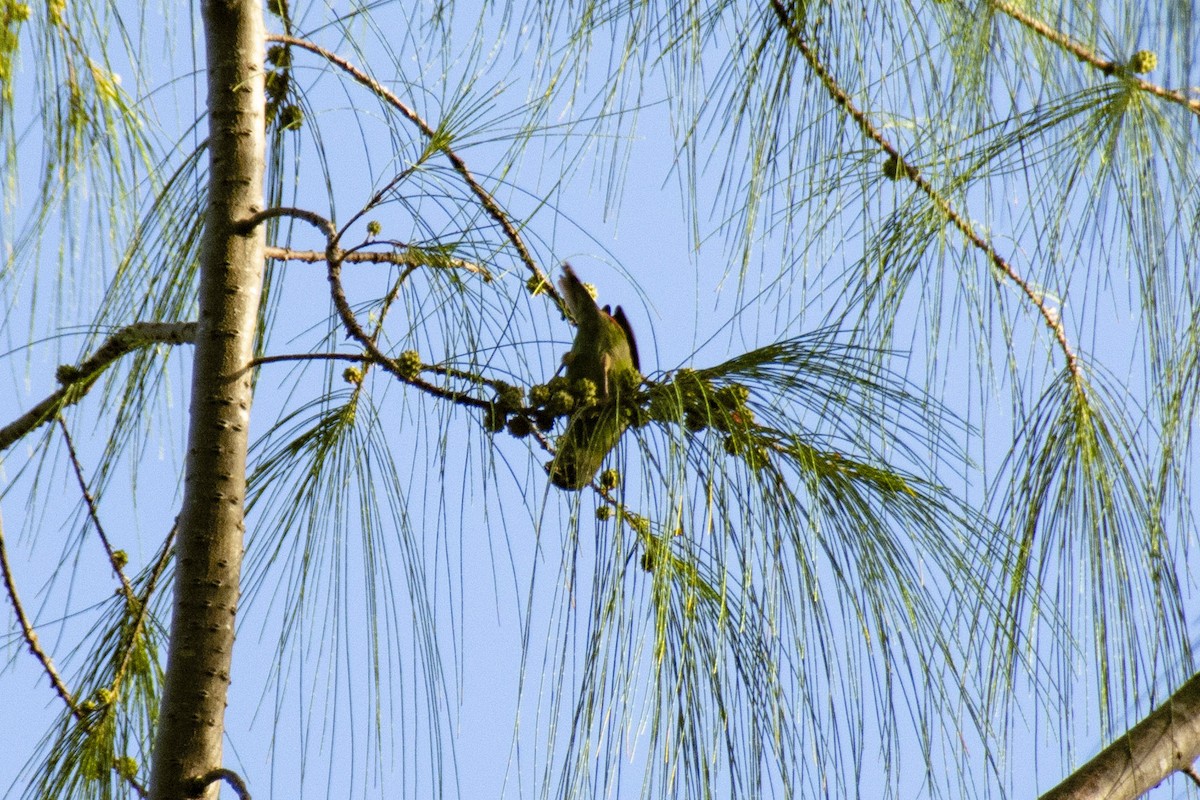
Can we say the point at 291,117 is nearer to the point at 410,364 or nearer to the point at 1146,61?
the point at 410,364

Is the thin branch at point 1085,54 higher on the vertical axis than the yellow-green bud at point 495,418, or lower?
higher

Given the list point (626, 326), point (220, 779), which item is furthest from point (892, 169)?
point (220, 779)

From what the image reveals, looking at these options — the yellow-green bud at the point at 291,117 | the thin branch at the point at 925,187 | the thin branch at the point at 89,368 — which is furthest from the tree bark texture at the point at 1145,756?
the yellow-green bud at the point at 291,117

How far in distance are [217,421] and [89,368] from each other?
340 millimetres

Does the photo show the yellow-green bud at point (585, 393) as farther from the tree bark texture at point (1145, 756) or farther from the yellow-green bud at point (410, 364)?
the tree bark texture at point (1145, 756)

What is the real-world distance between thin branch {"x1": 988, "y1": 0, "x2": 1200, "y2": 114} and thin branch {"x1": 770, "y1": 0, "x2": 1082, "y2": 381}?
0.21m

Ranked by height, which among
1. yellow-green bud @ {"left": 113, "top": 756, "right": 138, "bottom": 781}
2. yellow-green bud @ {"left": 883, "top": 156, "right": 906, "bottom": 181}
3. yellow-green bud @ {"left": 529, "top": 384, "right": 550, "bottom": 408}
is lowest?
yellow-green bud @ {"left": 113, "top": 756, "right": 138, "bottom": 781}

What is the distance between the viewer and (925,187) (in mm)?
1576

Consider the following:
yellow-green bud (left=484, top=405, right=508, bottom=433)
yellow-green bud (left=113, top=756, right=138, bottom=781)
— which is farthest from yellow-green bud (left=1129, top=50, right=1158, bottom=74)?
yellow-green bud (left=113, top=756, right=138, bottom=781)

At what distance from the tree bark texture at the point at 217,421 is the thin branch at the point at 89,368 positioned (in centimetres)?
Result: 6

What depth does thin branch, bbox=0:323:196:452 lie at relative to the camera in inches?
61.2

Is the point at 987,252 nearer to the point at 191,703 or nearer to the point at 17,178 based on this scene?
the point at 191,703

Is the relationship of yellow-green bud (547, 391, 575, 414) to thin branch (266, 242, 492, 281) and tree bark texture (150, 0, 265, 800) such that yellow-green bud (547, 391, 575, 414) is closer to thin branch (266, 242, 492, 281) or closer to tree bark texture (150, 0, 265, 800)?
thin branch (266, 242, 492, 281)

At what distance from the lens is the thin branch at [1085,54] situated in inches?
51.1
